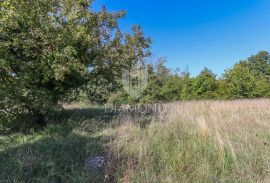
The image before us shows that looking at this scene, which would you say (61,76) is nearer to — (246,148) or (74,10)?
(74,10)

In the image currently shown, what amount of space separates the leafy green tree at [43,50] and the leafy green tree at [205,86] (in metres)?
12.2

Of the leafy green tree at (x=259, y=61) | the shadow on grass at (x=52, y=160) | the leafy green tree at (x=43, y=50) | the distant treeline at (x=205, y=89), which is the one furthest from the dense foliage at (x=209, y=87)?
the leafy green tree at (x=259, y=61)

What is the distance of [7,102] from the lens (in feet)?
22.2

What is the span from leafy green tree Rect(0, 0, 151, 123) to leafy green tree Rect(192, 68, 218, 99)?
480 inches

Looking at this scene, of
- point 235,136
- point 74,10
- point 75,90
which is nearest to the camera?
point 235,136

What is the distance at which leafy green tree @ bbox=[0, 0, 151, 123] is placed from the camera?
264 inches

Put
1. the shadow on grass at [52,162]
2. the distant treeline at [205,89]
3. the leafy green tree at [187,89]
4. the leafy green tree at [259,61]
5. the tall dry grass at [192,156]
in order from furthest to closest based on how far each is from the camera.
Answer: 1. the leafy green tree at [259,61]
2. the leafy green tree at [187,89]
3. the distant treeline at [205,89]
4. the shadow on grass at [52,162]
5. the tall dry grass at [192,156]

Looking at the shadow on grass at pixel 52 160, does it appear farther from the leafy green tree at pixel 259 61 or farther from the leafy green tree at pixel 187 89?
the leafy green tree at pixel 259 61

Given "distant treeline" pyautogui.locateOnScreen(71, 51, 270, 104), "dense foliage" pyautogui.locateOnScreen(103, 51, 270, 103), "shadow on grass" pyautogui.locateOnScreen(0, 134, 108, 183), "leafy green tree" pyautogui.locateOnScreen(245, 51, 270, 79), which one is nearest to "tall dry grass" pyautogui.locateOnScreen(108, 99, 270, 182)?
"shadow on grass" pyautogui.locateOnScreen(0, 134, 108, 183)

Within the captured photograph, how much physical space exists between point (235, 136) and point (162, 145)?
155 centimetres

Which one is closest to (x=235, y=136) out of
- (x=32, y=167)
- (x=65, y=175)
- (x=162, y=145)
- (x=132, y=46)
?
(x=162, y=145)

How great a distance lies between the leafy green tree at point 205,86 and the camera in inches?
733

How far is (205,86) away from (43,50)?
568 inches

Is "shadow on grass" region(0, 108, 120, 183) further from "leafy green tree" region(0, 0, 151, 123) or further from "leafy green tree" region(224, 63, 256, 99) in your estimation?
"leafy green tree" region(224, 63, 256, 99)
